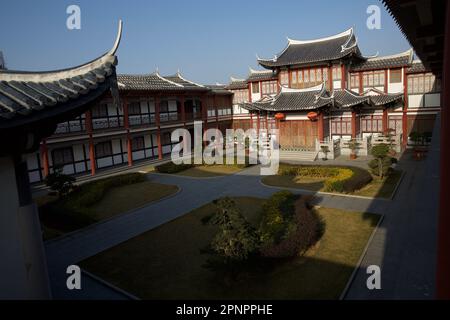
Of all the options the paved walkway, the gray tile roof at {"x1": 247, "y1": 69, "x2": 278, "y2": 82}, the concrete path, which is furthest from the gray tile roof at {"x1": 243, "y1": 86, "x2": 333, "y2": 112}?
the concrete path

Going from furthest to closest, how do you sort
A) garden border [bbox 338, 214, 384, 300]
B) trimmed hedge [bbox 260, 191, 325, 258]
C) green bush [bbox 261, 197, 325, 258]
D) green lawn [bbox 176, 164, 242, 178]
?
green lawn [bbox 176, 164, 242, 178], trimmed hedge [bbox 260, 191, 325, 258], green bush [bbox 261, 197, 325, 258], garden border [bbox 338, 214, 384, 300]

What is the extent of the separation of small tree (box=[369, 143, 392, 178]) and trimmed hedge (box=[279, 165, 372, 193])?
2.13 ft

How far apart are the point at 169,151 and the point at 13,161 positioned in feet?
91.9

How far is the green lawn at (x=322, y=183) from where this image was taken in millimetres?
15945

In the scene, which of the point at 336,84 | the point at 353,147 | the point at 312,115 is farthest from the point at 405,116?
the point at 312,115

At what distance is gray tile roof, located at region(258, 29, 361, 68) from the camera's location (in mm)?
28947

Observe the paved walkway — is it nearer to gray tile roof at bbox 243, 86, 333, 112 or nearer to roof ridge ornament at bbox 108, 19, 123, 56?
roof ridge ornament at bbox 108, 19, 123, 56

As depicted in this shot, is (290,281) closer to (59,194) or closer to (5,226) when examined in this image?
(5,226)

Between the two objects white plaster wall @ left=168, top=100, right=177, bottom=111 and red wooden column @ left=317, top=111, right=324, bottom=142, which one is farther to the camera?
white plaster wall @ left=168, top=100, right=177, bottom=111

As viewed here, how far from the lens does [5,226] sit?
4523 millimetres

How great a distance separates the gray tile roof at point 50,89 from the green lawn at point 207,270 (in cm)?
566

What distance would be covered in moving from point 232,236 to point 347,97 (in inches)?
907

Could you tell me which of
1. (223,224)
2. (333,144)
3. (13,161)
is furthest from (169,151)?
(13,161)

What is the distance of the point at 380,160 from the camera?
18.2 metres
